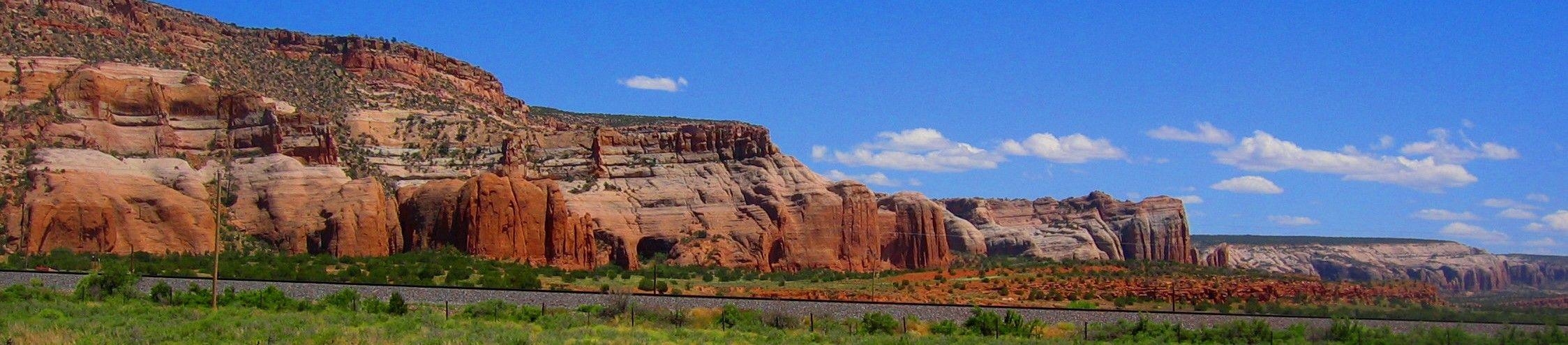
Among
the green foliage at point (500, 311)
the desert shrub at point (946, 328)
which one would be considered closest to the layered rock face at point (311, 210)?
the green foliage at point (500, 311)

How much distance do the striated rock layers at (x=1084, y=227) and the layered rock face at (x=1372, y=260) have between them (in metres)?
5.45

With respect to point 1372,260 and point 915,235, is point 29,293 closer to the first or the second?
point 915,235

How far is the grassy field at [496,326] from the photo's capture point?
1244 inches

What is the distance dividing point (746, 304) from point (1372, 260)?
119270 mm

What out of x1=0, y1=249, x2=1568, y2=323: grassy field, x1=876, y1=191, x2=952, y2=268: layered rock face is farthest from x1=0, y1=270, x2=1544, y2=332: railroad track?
x1=876, y1=191, x2=952, y2=268: layered rock face

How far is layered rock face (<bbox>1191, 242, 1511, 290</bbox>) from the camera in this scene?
127m

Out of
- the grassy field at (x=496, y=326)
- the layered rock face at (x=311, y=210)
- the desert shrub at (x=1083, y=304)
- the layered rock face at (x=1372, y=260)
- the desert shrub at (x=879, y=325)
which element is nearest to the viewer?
the grassy field at (x=496, y=326)

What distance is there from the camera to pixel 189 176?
66.4m

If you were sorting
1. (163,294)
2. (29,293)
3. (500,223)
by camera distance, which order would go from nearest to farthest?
(29,293) < (163,294) < (500,223)

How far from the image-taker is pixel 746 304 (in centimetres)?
4309

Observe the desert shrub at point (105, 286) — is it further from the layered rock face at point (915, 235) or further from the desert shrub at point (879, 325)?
the layered rock face at point (915, 235)

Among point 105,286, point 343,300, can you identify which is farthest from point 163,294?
point 343,300

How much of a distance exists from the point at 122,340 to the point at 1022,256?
88.9 metres

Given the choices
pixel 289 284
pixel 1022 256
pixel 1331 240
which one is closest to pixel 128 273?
pixel 289 284
